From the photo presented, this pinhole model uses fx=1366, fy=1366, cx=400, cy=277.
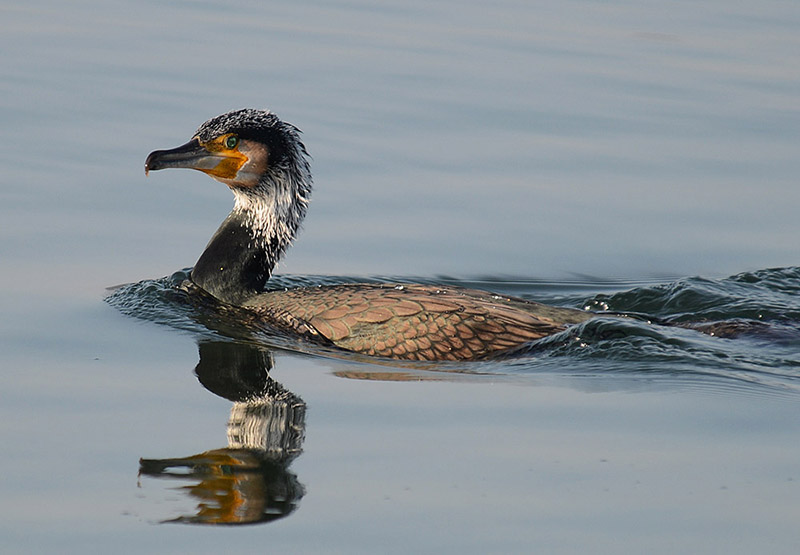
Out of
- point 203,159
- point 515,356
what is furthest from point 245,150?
point 515,356

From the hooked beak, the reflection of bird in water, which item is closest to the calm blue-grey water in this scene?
the reflection of bird in water

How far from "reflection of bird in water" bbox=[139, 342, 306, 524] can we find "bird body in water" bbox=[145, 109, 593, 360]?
0.82m

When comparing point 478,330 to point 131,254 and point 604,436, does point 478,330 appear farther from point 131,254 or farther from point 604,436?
point 131,254

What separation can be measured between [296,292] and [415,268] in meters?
1.66

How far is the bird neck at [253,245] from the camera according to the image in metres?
9.86

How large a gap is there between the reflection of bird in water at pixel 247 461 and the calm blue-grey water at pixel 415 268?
20 mm

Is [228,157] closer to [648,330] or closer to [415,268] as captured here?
[415,268]

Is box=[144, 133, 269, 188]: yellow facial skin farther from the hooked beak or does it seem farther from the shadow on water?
the shadow on water

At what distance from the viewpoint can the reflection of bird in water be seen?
6184 millimetres

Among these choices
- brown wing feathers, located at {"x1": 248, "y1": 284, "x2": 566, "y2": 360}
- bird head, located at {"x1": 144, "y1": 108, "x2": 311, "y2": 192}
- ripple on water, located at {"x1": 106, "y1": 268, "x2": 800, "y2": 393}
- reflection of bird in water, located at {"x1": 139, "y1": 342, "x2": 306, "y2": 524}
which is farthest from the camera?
bird head, located at {"x1": 144, "y1": 108, "x2": 311, "y2": 192}

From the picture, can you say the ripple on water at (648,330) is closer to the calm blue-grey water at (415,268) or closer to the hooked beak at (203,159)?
the calm blue-grey water at (415,268)

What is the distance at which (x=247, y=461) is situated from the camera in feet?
22.2

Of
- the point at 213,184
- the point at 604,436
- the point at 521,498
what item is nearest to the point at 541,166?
the point at 213,184

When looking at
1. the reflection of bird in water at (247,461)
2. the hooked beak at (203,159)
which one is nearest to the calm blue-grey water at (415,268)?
the reflection of bird in water at (247,461)
